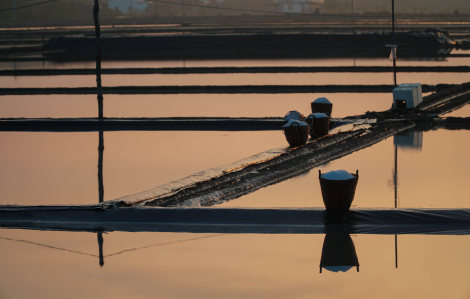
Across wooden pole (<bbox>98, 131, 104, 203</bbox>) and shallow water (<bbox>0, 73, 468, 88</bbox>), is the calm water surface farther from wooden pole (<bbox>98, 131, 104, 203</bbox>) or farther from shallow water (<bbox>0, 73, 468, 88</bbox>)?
shallow water (<bbox>0, 73, 468, 88</bbox>)

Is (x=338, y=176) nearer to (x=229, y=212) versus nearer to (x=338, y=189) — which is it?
(x=338, y=189)

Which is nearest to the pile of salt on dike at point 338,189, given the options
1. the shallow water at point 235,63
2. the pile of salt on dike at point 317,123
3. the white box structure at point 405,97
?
the pile of salt on dike at point 317,123

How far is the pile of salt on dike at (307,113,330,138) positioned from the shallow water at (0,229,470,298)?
440cm

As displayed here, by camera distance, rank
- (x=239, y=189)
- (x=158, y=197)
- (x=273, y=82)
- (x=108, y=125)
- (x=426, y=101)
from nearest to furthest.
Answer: (x=158, y=197)
(x=239, y=189)
(x=108, y=125)
(x=426, y=101)
(x=273, y=82)

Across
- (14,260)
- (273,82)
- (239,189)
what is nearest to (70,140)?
(239,189)

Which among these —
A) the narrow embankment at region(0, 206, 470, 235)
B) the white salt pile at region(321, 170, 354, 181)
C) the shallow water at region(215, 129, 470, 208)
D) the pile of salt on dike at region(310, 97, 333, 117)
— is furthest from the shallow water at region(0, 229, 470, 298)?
the pile of salt on dike at region(310, 97, 333, 117)

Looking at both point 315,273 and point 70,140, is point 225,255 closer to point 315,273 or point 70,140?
point 315,273

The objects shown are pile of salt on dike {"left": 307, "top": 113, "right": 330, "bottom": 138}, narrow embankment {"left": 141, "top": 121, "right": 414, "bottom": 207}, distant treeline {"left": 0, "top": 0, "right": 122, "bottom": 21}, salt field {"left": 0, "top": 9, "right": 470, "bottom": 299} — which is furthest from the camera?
distant treeline {"left": 0, "top": 0, "right": 122, "bottom": 21}

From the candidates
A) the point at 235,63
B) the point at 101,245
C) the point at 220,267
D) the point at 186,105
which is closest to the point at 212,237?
the point at 220,267

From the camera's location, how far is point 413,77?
1861 cm

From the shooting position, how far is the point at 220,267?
4547 millimetres

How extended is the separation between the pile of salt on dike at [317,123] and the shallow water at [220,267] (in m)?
4.40

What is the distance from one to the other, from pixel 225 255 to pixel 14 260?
5.12ft

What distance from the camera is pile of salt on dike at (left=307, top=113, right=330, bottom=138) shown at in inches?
369
